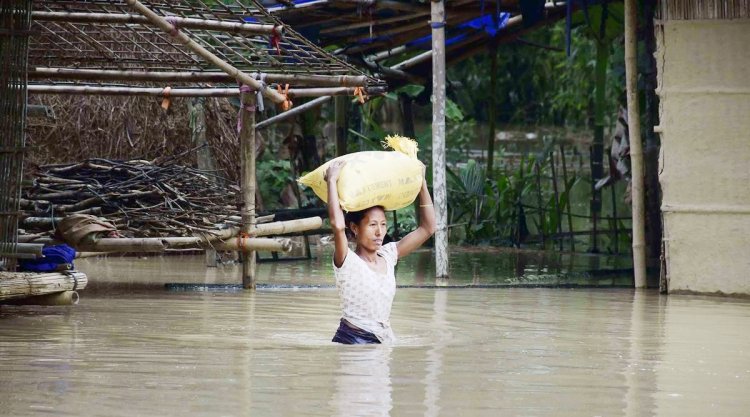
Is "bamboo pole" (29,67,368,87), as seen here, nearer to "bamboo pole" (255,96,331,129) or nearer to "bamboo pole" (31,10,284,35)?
"bamboo pole" (31,10,284,35)

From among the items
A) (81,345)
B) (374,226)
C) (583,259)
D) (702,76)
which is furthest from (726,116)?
(81,345)

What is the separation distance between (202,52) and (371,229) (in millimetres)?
3291

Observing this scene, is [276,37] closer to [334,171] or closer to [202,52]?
[202,52]

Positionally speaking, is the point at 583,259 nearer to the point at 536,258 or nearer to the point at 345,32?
the point at 536,258

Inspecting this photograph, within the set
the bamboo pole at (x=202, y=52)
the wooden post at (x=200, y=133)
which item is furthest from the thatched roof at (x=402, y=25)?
the bamboo pole at (x=202, y=52)

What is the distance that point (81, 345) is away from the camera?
6836 millimetres

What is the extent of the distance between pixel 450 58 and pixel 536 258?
7.64ft

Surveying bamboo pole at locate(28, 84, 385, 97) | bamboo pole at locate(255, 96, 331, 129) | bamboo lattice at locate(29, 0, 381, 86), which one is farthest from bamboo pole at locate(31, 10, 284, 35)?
bamboo pole at locate(255, 96, 331, 129)

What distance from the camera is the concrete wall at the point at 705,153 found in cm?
1020

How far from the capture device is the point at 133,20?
29.0ft

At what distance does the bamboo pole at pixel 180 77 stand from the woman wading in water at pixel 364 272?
3389mm

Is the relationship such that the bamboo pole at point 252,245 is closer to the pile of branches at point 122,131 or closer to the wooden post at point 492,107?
the pile of branches at point 122,131

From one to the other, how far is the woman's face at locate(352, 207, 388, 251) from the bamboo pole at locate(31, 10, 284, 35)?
3033mm

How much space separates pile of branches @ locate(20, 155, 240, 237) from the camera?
962 centimetres
